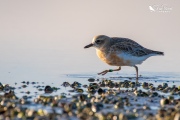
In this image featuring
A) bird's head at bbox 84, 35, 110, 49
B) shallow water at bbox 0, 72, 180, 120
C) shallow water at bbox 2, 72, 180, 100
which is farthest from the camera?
bird's head at bbox 84, 35, 110, 49

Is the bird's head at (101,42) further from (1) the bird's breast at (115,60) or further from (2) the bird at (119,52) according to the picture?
(1) the bird's breast at (115,60)

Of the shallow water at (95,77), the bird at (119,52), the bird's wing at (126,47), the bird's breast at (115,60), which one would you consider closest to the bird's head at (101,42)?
the bird at (119,52)

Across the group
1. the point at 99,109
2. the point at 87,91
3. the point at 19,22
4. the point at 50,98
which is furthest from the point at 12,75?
the point at 19,22

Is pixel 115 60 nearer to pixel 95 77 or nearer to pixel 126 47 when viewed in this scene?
pixel 126 47

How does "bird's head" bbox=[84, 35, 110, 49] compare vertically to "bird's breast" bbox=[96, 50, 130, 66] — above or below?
above

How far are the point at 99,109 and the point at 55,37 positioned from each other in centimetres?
1308

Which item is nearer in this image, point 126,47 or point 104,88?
point 104,88

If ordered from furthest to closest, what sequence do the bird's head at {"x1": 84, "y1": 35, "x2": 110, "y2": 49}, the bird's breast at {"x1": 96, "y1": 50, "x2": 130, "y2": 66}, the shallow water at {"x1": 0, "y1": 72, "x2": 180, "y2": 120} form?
the bird's head at {"x1": 84, "y1": 35, "x2": 110, "y2": 49}
the bird's breast at {"x1": 96, "y1": 50, "x2": 130, "y2": 66}
the shallow water at {"x1": 0, "y1": 72, "x2": 180, "y2": 120}

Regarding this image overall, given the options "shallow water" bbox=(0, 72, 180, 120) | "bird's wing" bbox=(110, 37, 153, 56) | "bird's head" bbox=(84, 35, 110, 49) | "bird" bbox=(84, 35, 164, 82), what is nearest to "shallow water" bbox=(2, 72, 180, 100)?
"shallow water" bbox=(0, 72, 180, 120)

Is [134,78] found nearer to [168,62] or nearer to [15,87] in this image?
[168,62]

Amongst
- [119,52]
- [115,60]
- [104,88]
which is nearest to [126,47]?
[119,52]

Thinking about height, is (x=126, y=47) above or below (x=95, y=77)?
above

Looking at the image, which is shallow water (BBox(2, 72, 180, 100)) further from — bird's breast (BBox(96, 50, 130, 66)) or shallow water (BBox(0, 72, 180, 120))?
bird's breast (BBox(96, 50, 130, 66))

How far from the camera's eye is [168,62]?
19828 mm
